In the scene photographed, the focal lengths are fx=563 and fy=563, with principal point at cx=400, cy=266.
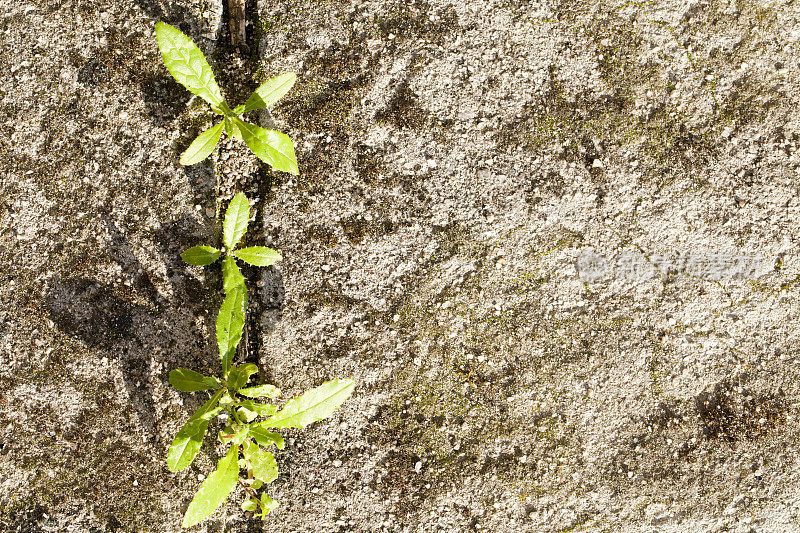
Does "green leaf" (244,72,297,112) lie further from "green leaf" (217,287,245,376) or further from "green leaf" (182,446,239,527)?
"green leaf" (182,446,239,527)

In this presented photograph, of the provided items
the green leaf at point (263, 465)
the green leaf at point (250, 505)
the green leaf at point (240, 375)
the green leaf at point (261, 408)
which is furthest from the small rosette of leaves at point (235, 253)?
the green leaf at point (250, 505)

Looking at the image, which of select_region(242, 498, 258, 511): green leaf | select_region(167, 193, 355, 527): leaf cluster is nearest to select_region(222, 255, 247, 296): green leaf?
select_region(167, 193, 355, 527): leaf cluster

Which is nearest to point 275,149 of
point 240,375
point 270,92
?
point 270,92

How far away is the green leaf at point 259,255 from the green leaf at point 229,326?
133mm

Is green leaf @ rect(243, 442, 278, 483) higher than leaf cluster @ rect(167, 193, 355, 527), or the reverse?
leaf cluster @ rect(167, 193, 355, 527)

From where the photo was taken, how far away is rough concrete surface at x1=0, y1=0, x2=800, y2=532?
7.25 feet

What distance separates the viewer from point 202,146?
2107 mm

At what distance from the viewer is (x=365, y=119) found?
227cm

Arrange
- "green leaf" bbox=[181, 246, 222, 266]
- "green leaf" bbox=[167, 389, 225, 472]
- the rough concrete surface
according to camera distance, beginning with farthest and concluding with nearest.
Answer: the rough concrete surface < "green leaf" bbox=[181, 246, 222, 266] < "green leaf" bbox=[167, 389, 225, 472]

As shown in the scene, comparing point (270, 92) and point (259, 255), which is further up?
point (270, 92)

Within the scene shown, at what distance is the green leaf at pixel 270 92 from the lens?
2092 mm

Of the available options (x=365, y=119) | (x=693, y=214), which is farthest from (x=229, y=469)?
(x=693, y=214)

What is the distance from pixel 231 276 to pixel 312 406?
1.86ft

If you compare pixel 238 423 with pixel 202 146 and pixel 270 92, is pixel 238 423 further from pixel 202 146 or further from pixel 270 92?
pixel 270 92
